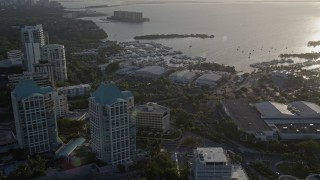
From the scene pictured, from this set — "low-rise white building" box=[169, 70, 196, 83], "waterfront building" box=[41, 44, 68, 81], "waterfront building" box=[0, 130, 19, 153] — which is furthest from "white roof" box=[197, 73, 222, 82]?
"waterfront building" box=[0, 130, 19, 153]

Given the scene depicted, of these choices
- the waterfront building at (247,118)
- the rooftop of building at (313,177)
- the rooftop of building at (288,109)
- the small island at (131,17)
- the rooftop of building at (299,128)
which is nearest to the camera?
the rooftop of building at (313,177)

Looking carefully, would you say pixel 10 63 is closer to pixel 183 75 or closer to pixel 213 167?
pixel 183 75

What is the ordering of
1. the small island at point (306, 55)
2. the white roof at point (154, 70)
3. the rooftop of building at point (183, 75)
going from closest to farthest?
the rooftop of building at point (183, 75)
the white roof at point (154, 70)
the small island at point (306, 55)

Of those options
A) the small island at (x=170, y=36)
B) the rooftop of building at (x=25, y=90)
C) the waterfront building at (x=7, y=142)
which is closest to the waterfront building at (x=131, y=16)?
the small island at (x=170, y=36)

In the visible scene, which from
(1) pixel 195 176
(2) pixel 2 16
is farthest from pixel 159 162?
(2) pixel 2 16

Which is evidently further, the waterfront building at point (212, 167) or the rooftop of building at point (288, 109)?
the rooftop of building at point (288, 109)

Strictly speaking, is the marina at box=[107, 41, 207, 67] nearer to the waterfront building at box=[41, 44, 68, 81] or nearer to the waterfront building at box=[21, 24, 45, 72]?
the waterfront building at box=[41, 44, 68, 81]

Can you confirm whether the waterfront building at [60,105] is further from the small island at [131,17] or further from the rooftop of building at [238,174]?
the small island at [131,17]

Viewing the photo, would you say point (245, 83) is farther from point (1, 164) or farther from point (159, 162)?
point (1, 164)
